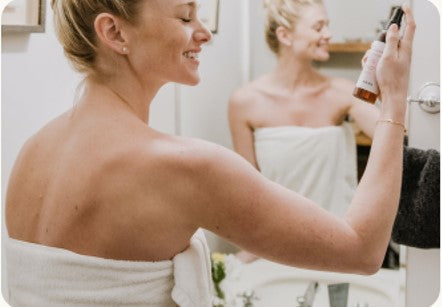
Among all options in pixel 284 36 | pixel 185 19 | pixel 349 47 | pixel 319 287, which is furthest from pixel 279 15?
pixel 319 287

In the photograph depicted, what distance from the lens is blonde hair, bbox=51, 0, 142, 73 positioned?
0.72 m

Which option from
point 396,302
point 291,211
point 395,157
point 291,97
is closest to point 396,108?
point 395,157

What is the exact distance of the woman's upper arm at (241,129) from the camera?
113 centimetres

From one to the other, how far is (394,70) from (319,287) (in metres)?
0.49

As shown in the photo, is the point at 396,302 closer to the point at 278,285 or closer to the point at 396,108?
the point at 278,285

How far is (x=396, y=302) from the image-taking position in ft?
3.67

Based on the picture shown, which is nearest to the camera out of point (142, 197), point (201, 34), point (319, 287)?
point (142, 197)

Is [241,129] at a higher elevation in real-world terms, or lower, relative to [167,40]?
lower

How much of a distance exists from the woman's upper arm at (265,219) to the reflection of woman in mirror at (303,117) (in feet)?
1.23

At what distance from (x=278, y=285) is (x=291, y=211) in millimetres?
485

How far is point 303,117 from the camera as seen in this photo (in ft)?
3.59

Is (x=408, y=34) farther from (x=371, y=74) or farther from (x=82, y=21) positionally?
(x=82, y=21)

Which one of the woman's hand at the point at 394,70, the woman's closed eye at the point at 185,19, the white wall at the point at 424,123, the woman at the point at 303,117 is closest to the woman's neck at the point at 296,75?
the woman at the point at 303,117

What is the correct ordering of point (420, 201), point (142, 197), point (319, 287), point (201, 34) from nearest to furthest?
point (142, 197) → point (201, 34) → point (420, 201) → point (319, 287)
